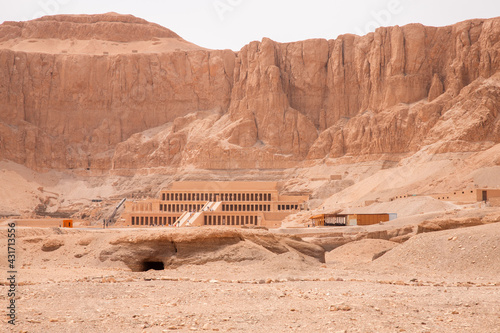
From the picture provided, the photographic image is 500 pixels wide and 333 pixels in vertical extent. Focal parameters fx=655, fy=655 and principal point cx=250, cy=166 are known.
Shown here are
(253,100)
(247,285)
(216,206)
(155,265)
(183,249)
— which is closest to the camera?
(247,285)

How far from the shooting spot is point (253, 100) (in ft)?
347

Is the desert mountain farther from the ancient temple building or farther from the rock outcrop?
the rock outcrop

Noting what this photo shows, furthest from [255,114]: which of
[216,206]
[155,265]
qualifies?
[155,265]

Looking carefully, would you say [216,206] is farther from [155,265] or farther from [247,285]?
[247,285]

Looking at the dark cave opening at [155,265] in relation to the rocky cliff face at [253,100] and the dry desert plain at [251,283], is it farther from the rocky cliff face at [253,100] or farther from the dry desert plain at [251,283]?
the rocky cliff face at [253,100]

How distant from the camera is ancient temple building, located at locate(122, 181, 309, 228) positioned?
7566 centimetres

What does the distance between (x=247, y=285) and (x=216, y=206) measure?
60368 mm

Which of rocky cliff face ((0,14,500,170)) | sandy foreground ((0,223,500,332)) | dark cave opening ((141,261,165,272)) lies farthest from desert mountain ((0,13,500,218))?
dark cave opening ((141,261,165,272))

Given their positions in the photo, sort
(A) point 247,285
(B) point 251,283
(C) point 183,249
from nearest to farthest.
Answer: (A) point 247,285
(B) point 251,283
(C) point 183,249

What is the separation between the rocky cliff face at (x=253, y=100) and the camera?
9269 cm

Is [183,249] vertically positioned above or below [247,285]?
above

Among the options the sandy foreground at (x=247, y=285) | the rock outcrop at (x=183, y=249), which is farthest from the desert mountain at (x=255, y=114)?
the rock outcrop at (x=183, y=249)

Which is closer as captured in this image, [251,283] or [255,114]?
[251,283]

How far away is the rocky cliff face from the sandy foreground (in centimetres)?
5654
